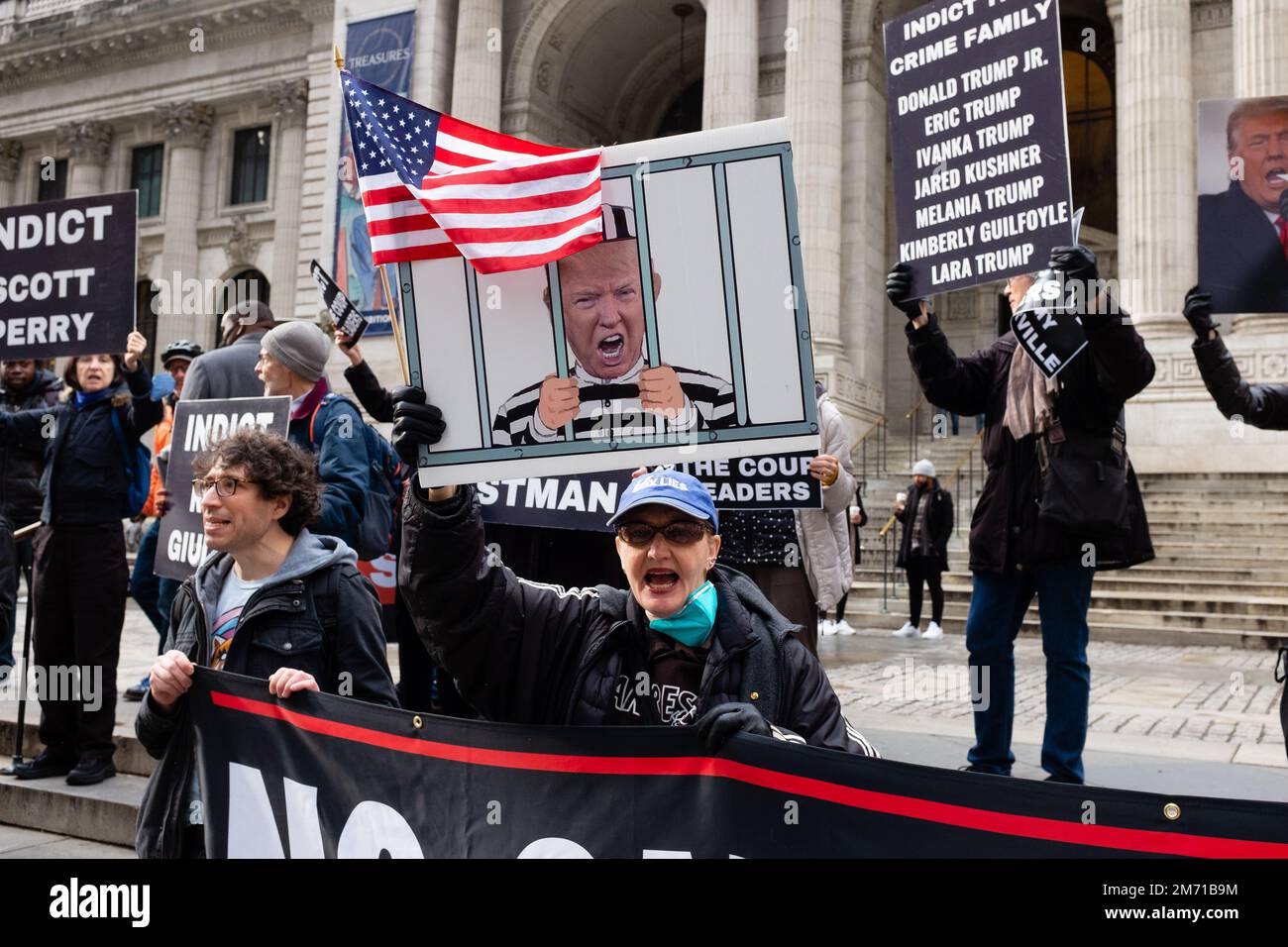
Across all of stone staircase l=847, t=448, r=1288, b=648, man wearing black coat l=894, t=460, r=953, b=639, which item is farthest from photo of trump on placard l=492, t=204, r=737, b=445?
stone staircase l=847, t=448, r=1288, b=648

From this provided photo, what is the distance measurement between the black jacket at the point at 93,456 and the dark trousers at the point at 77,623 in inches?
3.7

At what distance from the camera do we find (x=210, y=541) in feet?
10.8

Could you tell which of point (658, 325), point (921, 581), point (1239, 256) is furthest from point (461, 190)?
point (921, 581)

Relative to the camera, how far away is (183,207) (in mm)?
33531

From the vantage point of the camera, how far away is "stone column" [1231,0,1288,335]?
1719cm

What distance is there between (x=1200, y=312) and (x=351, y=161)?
24.0 meters

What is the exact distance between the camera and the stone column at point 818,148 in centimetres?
2123

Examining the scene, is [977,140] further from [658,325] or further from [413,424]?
[413,424]

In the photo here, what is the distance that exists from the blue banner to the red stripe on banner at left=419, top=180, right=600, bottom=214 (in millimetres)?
22772

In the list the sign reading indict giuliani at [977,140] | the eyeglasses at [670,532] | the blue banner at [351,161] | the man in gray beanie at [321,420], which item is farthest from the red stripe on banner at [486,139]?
the blue banner at [351,161]

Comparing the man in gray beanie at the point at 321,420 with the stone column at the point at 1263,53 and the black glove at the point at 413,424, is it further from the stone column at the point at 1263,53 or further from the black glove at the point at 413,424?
the stone column at the point at 1263,53

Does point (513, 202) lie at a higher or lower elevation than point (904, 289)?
lower

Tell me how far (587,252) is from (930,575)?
9.88 metres
